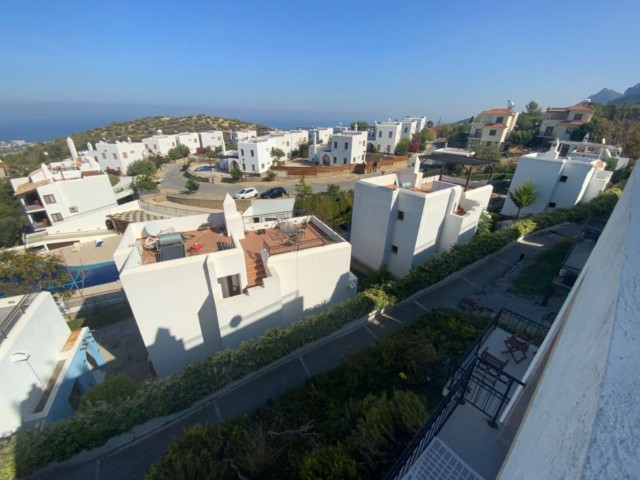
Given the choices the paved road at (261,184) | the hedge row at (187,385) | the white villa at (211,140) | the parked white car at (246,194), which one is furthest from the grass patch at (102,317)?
the white villa at (211,140)

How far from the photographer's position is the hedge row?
8664 millimetres

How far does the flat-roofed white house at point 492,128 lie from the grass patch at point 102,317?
72.2 m

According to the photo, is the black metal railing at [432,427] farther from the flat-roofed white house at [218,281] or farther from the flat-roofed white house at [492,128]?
the flat-roofed white house at [492,128]

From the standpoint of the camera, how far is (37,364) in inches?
419

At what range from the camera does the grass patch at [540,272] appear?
15820mm

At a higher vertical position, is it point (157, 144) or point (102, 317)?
point (157, 144)

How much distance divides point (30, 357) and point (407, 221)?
19.5 metres

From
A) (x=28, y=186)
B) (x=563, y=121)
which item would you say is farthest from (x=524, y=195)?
(x=28, y=186)

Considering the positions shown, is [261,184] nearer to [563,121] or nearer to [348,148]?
[348,148]

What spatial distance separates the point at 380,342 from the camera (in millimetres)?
12055

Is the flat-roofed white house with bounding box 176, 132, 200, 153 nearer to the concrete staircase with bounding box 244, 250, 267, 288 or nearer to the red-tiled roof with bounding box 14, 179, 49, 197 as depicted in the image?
the red-tiled roof with bounding box 14, 179, 49, 197

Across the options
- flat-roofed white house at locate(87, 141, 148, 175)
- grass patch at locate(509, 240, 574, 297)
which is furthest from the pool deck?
grass patch at locate(509, 240, 574, 297)

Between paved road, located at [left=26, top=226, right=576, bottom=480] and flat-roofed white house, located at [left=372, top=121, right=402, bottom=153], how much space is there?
187ft

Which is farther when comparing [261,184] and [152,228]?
[261,184]
